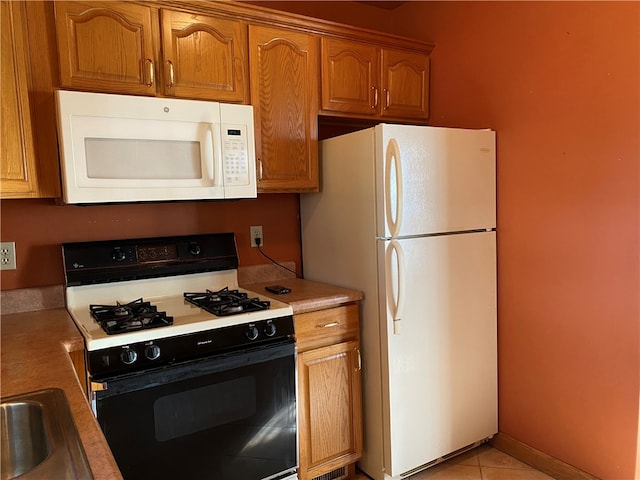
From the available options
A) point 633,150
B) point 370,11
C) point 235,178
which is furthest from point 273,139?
point 633,150

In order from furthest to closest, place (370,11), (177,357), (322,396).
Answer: (370,11)
(322,396)
(177,357)

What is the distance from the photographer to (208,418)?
1.76 meters

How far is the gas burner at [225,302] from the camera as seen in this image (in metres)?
1.83

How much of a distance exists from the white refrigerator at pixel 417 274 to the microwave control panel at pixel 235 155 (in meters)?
0.48

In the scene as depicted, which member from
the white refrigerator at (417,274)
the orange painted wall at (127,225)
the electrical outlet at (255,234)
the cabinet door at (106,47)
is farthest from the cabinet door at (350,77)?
the cabinet door at (106,47)

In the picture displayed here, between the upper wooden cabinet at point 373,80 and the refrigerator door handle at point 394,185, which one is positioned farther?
the upper wooden cabinet at point 373,80

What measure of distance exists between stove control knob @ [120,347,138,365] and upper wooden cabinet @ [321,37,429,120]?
143 centimetres

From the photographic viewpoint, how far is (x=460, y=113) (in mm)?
2510

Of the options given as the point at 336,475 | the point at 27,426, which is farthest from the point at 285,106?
the point at 336,475

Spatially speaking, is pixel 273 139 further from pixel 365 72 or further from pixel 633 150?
pixel 633 150

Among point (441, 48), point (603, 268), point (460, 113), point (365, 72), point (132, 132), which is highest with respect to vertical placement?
point (441, 48)

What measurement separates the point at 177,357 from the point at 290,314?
481 mm

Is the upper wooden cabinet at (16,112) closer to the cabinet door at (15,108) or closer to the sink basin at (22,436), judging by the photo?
the cabinet door at (15,108)

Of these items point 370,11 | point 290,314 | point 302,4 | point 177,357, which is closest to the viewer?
point 177,357
